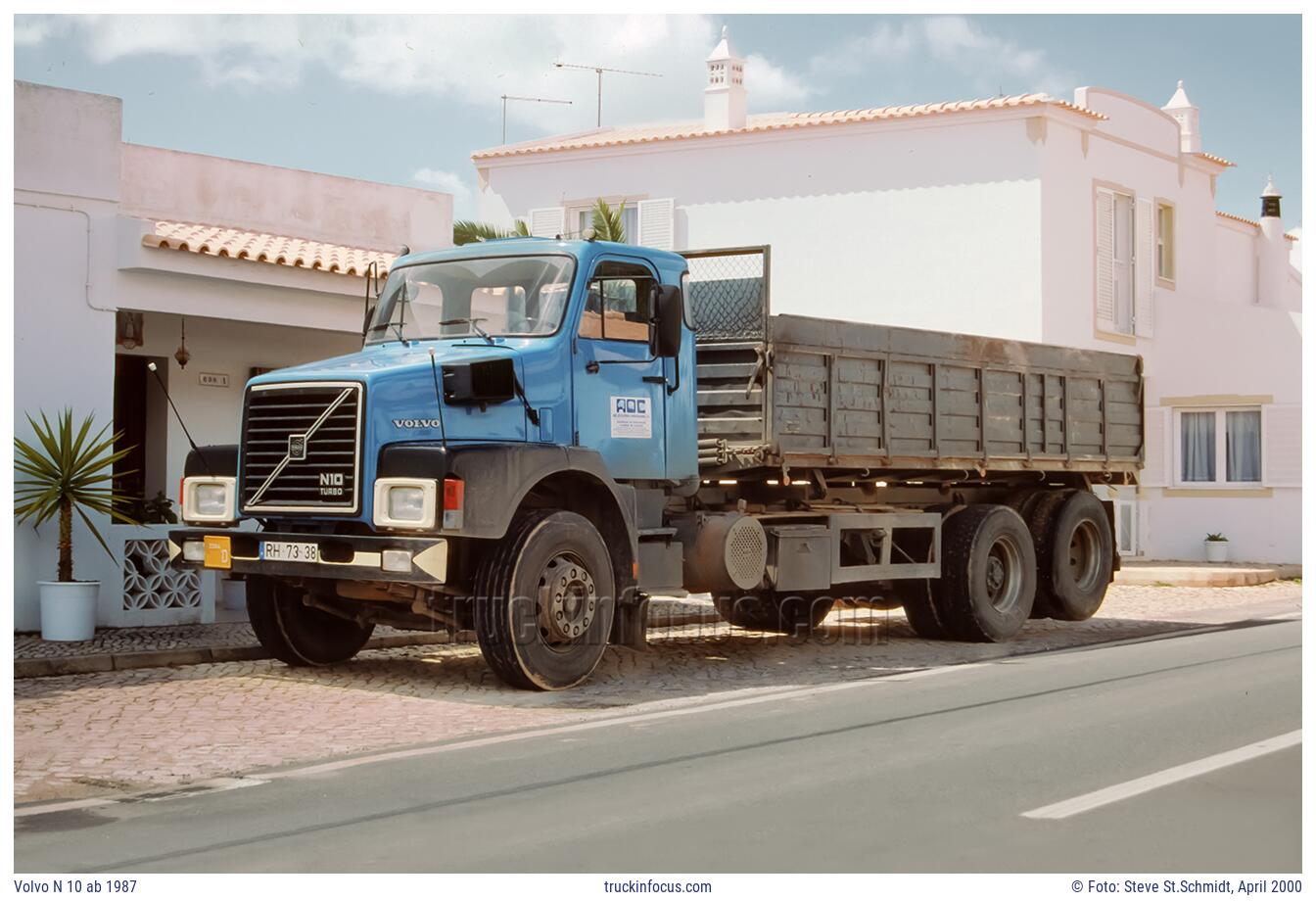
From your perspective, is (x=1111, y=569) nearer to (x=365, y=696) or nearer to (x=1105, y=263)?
(x=365, y=696)

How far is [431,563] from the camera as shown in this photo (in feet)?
34.1

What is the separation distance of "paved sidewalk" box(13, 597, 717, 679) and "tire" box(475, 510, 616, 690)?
2998mm

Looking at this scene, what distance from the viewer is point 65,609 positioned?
526 inches

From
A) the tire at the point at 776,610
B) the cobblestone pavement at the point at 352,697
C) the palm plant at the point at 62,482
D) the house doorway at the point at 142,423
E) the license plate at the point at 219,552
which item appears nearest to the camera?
the cobblestone pavement at the point at 352,697

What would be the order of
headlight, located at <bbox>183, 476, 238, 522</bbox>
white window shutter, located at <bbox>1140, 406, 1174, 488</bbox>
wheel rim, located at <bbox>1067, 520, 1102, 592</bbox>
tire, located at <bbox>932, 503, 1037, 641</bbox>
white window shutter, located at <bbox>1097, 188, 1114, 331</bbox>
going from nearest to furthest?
headlight, located at <bbox>183, 476, 238, 522</bbox>
tire, located at <bbox>932, 503, 1037, 641</bbox>
wheel rim, located at <bbox>1067, 520, 1102, 592</bbox>
white window shutter, located at <bbox>1097, 188, 1114, 331</bbox>
white window shutter, located at <bbox>1140, 406, 1174, 488</bbox>

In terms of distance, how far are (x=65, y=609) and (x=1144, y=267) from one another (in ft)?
64.4

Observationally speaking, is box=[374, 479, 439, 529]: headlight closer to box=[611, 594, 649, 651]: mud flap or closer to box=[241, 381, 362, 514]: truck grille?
box=[241, 381, 362, 514]: truck grille

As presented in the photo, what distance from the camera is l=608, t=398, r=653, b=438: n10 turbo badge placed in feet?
39.1

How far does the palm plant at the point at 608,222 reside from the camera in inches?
1064

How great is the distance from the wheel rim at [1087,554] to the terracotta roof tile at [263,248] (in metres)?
7.10

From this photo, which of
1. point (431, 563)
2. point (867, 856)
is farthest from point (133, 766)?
point (867, 856)

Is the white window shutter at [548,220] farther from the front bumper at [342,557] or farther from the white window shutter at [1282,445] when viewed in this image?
the front bumper at [342,557]

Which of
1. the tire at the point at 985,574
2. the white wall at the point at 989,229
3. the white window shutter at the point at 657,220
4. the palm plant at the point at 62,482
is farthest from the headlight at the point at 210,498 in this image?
the white window shutter at the point at 657,220

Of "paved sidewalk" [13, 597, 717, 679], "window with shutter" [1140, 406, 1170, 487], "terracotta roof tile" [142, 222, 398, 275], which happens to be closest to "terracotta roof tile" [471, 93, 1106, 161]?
"window with shutter" [1140, 406, 1170, 487]
